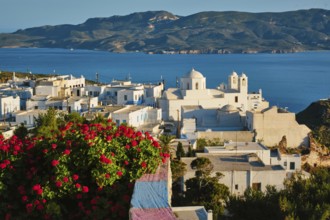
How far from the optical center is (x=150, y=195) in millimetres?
6410

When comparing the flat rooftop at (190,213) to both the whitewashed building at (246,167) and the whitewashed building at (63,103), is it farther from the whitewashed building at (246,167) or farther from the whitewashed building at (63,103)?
the whitewashed building at (63,103)

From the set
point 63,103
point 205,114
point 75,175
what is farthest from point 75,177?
point 63,103

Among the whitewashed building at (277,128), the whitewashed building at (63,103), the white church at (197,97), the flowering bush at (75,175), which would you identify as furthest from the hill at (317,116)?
the flowering bush at (75,175)

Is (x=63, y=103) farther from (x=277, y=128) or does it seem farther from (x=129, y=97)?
(x=277, y=128)

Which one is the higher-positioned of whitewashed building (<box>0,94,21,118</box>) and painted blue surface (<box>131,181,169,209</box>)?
painted blue surface (<box>131,181,169,209</box>)

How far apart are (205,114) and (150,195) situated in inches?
856

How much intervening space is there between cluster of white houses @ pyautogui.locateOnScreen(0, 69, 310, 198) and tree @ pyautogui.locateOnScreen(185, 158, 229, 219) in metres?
1.77

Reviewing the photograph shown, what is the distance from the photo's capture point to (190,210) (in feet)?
22.6

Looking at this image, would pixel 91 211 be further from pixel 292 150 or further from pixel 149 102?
pixel 149 102

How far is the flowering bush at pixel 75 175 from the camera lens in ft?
23.0

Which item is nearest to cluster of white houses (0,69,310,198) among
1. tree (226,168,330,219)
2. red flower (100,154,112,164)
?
tree (226,168,330,219)

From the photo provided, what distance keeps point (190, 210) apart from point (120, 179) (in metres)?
0.99

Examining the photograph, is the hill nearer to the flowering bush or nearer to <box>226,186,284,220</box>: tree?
<box>226,186,284,220</box>: tree

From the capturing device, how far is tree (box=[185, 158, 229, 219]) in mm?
10875
